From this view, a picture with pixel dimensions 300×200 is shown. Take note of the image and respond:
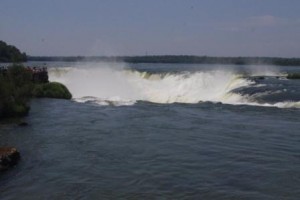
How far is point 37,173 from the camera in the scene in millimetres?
15953

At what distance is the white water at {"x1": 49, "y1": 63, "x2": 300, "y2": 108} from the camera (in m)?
42.0

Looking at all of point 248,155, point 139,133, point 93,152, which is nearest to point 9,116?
point 139,133

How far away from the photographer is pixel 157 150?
19.3m

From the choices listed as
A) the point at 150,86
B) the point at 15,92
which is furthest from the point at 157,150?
the point at 150,86

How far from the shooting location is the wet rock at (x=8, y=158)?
16275 millimetres

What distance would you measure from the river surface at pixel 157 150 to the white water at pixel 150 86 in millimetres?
4028

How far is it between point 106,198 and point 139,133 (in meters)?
9.96

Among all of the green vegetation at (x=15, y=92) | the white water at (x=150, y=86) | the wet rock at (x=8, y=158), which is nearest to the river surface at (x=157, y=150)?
the wet rock at (x=8, y=158)

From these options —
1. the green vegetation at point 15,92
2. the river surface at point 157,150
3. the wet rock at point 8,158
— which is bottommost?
the river surface at point 157,150

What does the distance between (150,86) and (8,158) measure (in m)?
37.8

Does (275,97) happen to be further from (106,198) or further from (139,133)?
(106,198)

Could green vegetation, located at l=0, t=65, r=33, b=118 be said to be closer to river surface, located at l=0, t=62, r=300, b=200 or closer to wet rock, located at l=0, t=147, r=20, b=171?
river surface, located at l=0, t=62, r=300, b=200

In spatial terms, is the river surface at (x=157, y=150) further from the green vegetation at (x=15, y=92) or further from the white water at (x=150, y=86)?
the white water at (x=150, y=86)

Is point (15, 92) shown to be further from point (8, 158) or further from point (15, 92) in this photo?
point (8, 158)
